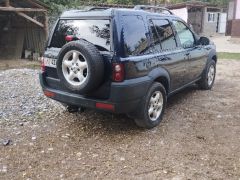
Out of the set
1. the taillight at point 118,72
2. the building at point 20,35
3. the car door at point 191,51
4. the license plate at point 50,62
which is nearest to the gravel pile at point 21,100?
the license plate at point 50,62

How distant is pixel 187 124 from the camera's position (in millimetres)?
5418

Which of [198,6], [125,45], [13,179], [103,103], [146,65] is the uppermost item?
[198,6]

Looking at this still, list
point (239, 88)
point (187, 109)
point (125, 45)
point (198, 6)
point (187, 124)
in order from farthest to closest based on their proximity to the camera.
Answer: point (198, 6) < point (239, 88) < point (187, 109) < point (187, 124) < point (125, 45)

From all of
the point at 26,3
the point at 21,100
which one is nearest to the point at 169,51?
the point at 21,100

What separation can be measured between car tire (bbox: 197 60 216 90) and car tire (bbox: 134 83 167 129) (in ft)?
7.89

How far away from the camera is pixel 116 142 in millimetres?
4691

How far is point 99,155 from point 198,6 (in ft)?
86.3

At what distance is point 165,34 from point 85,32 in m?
1.55

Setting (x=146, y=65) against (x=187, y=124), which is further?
(x=187, y=124)

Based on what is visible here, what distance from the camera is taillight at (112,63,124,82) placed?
4.34 meters

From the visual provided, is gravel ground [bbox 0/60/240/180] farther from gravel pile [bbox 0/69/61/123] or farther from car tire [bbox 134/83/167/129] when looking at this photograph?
car tire [bbox 134/83/167/129]

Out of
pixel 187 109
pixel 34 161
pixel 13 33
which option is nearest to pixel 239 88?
pixel 187 109

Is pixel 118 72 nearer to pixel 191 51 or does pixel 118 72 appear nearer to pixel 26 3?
pixel 191 51

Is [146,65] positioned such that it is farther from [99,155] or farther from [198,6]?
[198,6]
